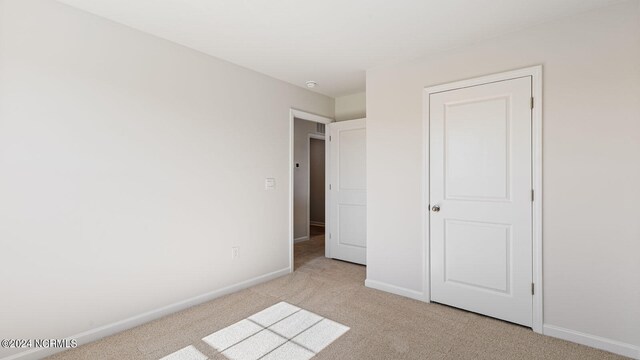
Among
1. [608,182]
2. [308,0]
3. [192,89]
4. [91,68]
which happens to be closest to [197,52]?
[192,89]

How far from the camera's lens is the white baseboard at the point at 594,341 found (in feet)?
6.52

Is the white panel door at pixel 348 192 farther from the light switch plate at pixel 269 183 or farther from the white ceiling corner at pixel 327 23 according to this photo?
the white ceiling corner at pixel 327 23

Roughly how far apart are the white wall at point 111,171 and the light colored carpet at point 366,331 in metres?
0.24

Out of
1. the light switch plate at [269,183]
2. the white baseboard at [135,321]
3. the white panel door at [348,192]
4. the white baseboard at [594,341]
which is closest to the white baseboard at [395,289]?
the white panel door at [348,192]

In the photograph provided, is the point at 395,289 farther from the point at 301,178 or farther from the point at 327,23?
the point at 301,178

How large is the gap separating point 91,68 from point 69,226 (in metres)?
1.15

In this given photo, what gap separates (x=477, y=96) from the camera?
259cm

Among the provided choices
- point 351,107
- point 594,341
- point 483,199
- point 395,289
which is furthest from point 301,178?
point 594,341

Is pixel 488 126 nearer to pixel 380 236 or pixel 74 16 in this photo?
pixel 380 236

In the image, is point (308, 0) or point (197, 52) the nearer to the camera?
point (308, 0)

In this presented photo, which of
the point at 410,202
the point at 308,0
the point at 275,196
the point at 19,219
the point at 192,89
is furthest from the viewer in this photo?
the point at 275,196

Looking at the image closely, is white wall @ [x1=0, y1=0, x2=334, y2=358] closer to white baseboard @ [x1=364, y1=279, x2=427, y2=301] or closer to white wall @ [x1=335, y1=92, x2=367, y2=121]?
white baseboard @ [x1=364, y1=279, x2=427, y2=301]

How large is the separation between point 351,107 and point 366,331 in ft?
9.99

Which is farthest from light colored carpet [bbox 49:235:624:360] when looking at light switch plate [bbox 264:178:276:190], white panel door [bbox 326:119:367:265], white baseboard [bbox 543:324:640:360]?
light switch plate [bbox 264:178:276:190]
